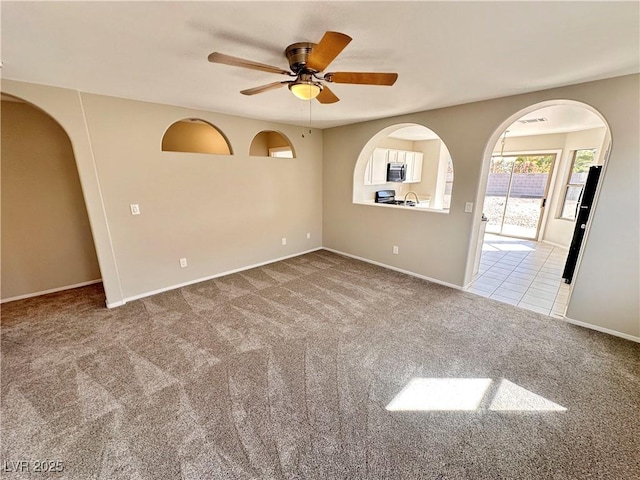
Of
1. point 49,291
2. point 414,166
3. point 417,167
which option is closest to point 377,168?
point 414,166

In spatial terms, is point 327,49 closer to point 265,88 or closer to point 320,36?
point 320,36

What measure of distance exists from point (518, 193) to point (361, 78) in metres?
6.67

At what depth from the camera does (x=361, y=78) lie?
1788mm

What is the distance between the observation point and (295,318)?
2863 millimetres

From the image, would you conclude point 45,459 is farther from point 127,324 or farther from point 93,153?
point 93,153

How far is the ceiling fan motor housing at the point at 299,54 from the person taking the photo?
1.69 m

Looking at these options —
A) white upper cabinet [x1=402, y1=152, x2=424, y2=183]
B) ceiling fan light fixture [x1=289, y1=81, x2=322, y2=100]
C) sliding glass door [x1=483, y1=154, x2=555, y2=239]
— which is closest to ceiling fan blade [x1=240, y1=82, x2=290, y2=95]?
ceiling fan light fixture [x1=289, y1=81, x2=322, y2=100]

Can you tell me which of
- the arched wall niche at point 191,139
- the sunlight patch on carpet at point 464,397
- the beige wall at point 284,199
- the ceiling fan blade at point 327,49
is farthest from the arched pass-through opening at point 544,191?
the arched wall niche at point 191,139

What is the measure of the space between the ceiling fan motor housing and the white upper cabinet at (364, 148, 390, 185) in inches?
141

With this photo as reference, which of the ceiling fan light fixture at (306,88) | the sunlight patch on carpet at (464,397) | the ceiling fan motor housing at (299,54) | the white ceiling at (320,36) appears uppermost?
the white ceiling at (320,36)

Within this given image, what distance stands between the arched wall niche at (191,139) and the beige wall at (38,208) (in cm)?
144

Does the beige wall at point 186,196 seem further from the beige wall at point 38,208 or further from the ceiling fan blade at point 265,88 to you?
the ceiling fan blade at point 265,88

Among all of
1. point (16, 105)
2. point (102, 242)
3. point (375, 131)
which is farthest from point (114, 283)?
point (375, 131)

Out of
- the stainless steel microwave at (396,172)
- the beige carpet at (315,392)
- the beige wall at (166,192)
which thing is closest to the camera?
the beige carpet at (315,392)
